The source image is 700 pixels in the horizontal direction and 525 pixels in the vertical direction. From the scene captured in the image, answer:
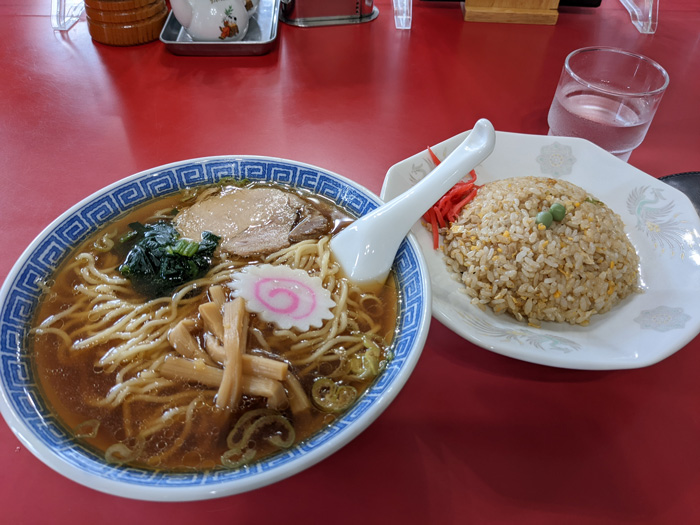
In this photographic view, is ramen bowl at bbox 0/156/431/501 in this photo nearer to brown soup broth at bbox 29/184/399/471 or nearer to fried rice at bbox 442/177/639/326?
brown soup broth at bbox 29/184/399/471

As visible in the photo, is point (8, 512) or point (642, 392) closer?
point (8, 512)

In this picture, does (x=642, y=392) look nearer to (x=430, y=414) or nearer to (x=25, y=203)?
(x=430, y=414)

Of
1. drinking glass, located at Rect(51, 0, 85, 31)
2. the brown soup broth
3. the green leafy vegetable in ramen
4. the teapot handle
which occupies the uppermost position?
the teapot handle

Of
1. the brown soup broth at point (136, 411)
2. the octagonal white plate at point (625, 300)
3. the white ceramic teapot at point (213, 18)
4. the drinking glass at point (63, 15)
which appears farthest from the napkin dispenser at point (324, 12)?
the brown soup broth at point (136, 411)

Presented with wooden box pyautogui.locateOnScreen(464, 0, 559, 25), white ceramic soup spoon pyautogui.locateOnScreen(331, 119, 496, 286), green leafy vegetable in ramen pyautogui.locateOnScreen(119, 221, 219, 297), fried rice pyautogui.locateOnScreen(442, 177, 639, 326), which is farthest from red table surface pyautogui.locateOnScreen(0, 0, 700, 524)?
green leafy vegetable in ramen pyautogui.locateOnScreen(119, 221, 219, 297)

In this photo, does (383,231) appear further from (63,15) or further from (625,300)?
(63,15)

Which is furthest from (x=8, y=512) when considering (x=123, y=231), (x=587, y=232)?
(x=587, y=232)

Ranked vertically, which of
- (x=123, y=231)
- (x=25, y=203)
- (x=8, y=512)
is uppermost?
(x=123, y=231)

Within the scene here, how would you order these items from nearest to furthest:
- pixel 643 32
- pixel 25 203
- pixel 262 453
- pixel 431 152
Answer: pixel 262 453, pixel 431 152, pixel 25 203, pixel 643 32
